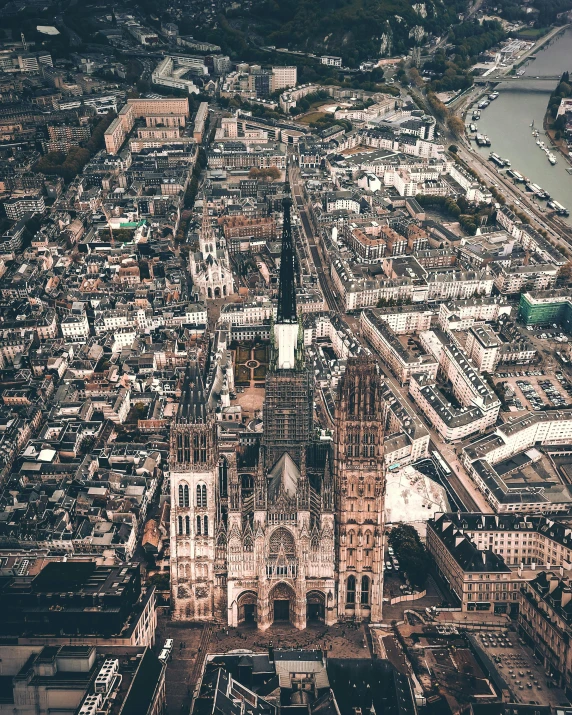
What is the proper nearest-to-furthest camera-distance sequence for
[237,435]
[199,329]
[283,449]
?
[283,449], [237,435], [199,329]

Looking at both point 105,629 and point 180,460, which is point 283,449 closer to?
point 180,460

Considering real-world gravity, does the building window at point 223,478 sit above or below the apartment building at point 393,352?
above

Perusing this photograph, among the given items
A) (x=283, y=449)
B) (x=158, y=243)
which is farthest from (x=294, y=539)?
(x=158, y=243)

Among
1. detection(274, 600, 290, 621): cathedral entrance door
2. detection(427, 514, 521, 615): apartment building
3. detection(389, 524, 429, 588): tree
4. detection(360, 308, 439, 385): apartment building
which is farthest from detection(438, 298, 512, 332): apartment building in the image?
detection(274, 600, 290, 621): cathedral entrance door

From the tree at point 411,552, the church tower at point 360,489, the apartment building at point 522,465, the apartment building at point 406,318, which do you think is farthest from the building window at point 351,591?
the apartment building at point 406,318

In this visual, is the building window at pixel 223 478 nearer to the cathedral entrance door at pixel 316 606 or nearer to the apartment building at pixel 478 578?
the cathedral entrance door at pixel 316 606

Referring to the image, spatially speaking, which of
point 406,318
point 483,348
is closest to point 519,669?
point 483,348
